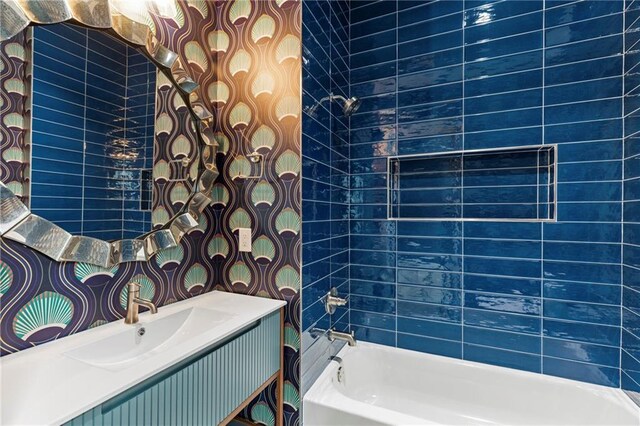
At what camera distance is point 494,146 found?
1.85 m

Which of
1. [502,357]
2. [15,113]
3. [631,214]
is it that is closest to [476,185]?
[631,214]

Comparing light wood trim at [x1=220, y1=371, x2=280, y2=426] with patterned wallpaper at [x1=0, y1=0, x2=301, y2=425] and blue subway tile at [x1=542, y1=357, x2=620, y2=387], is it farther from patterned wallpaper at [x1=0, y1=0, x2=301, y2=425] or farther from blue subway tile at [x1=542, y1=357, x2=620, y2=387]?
blue subway tile at [x1=542, y1=357, x2=620, y2=387]

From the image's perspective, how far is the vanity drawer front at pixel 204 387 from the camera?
79 cm

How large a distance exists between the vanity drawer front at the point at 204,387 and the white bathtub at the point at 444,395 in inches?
14.6

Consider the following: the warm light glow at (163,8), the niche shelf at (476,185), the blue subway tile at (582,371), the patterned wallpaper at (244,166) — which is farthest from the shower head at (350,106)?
the blue subway tile at (582,371)

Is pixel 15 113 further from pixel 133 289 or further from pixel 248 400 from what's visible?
pixel 248 400

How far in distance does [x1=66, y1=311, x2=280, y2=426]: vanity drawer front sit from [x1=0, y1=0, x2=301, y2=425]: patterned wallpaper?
18 cm

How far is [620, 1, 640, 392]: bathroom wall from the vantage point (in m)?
1.49

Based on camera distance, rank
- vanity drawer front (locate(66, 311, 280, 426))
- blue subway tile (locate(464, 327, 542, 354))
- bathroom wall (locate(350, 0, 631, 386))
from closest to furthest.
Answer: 1. vanity drawer front (locate(66, 311, 280, 426))
2. bathroom wall (locate(350, 0, 631, 386))
3. blue subway tile (locate(464, 327, 542, 354))

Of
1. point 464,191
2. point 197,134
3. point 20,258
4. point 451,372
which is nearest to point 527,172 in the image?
point 464,191

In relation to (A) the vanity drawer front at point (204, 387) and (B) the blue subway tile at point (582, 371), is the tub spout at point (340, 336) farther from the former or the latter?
(B) the blue subway tile at point (582, 371)

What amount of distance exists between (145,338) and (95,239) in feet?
1.37

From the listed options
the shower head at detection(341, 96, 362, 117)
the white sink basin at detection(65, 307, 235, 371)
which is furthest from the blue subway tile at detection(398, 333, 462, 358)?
the shower head at detection(341, 96, 362, 117)

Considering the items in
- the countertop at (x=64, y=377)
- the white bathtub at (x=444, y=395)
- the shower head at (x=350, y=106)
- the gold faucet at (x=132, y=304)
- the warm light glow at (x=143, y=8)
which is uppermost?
the warm light glow at (x=143, y=8)
